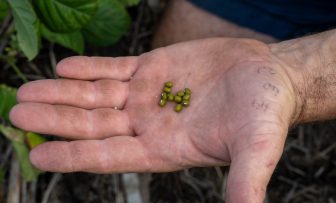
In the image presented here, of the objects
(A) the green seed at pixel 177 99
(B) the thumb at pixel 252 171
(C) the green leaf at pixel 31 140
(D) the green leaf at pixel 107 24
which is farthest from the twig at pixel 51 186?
(B) the thumb at pixel 252 171

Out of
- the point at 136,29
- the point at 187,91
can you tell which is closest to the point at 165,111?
the point at 187,91

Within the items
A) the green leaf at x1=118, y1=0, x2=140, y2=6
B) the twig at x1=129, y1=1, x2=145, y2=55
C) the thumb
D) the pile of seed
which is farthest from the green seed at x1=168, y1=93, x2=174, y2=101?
the twig at x1=129, y1=1, x2=145, y2=55

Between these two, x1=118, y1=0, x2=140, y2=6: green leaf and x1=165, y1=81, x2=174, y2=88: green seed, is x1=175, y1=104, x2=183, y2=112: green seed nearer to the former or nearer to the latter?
x1=165, y1=81, x2=174, y2=88: green seed

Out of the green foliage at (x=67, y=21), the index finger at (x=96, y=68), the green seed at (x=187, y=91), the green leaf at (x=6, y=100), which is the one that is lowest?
the green leaf at (x=6, y=100)

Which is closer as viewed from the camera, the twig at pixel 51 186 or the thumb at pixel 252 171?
the thumb at pixel 252 171

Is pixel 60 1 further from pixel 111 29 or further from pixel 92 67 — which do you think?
pixel 111 29

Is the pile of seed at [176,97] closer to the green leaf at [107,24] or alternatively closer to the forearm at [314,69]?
the forearm at [314,69]

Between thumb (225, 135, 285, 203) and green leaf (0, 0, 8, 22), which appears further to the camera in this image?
green leaf (0, 0, 8, 22)
